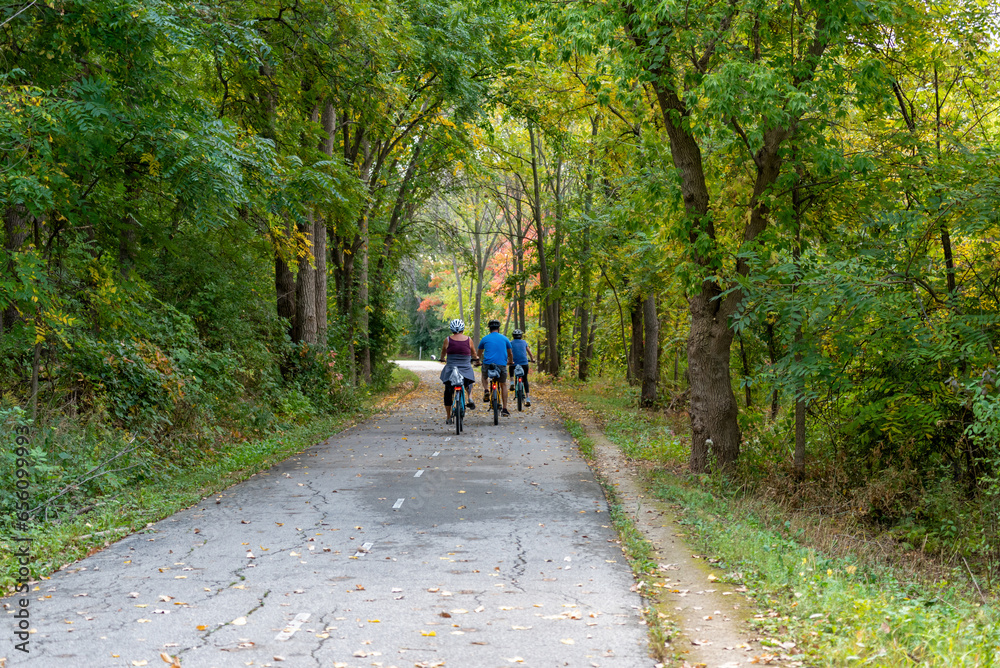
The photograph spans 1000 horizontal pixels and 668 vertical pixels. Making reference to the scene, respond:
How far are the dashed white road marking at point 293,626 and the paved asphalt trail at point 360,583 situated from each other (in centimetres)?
2

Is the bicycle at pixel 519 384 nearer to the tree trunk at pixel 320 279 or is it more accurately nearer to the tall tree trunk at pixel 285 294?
the tree trunk at pixel 320 279

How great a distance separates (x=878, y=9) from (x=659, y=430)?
9716 millimetres

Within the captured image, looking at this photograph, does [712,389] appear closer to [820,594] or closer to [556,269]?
[820,594]

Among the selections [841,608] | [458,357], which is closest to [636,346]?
[458,357]

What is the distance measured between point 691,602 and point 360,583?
2.63 meters

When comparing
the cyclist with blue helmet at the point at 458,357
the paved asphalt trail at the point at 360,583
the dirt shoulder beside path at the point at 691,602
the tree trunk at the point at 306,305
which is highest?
the tree trunk at the point at 306,305

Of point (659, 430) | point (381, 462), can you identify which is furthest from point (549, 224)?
point (381, 462)

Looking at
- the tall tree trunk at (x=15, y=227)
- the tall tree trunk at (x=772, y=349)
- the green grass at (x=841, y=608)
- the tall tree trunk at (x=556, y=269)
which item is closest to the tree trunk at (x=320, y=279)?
the tall tree trunk at (x=15, y=227)

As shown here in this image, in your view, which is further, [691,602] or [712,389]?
[712,389]

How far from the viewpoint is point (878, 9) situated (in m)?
9.30

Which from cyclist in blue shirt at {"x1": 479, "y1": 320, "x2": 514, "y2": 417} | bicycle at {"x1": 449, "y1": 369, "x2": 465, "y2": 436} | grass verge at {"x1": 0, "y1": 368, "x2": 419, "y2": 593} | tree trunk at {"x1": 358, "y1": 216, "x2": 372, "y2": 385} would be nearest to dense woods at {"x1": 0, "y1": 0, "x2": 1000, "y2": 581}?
grass verge at {"x1": 0, "y1": 368, "x2": 419, "y2": 593}

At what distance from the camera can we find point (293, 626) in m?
5.61

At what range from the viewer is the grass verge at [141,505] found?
23.4 feet

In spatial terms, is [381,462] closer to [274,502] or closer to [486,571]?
[274,502]
